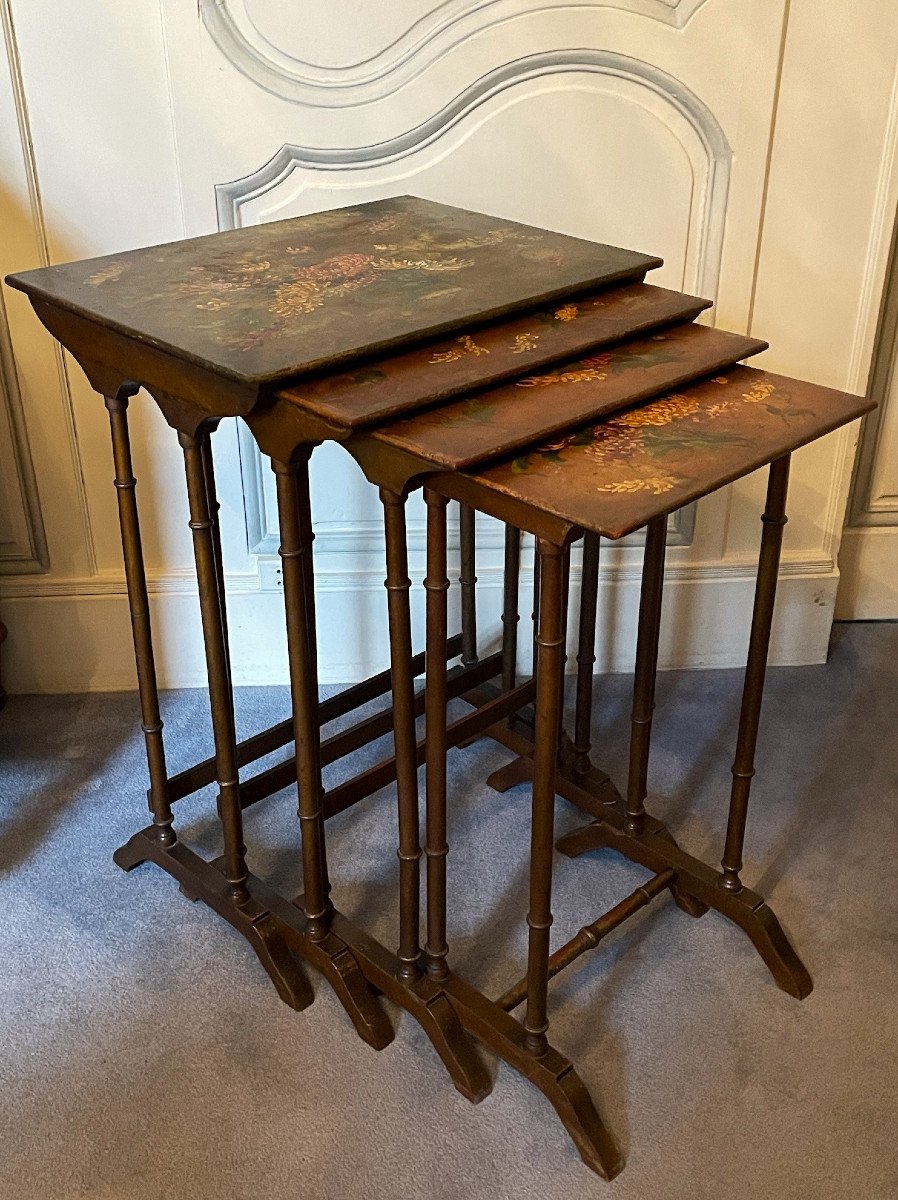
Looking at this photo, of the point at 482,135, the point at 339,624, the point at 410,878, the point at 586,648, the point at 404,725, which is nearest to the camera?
the point at 404,725

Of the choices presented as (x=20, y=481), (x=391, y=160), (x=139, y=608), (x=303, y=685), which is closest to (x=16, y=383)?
(x=20, y=481)

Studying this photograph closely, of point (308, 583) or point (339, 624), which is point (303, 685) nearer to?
point (308, 583)

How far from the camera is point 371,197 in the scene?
6.61 ft

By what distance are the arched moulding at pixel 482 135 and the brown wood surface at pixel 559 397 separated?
2.07 ft

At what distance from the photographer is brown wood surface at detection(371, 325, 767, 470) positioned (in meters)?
1.20

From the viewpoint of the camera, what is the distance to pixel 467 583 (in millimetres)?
2076

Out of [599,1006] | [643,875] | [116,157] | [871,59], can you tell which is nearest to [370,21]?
[116,157]

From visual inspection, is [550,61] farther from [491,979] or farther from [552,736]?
[491,979]

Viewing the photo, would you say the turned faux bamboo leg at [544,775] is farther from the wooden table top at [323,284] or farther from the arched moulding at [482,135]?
the arched moulding at [482,135]

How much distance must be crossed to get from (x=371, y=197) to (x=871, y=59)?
84 centimetres

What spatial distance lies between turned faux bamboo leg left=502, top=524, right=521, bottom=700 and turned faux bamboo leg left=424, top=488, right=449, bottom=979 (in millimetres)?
531

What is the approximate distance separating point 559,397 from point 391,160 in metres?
0.87

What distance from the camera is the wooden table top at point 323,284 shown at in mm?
1304

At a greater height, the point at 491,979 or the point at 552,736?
the point at 552,736
